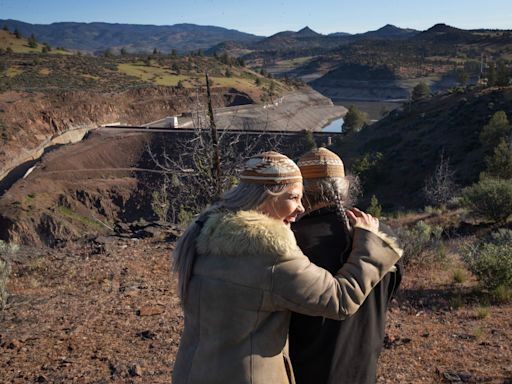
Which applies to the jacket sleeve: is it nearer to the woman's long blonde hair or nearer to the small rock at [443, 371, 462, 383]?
the woman's long blonde hair

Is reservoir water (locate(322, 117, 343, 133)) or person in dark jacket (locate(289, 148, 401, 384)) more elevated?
person in dark jacket (locate(289, 148, 401, 384))

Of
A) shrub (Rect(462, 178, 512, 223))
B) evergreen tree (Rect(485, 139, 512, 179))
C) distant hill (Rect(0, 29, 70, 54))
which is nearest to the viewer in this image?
shrub (Rect(462, 178, 512, 223))

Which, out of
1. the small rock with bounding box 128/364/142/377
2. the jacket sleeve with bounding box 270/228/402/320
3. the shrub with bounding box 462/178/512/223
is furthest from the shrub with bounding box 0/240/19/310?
the shrub with bounding box 462/178/512/223

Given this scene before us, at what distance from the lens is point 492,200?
11617 mm

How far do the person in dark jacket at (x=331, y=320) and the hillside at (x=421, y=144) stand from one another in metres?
22.7

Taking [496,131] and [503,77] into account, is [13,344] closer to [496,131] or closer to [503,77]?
[496,131]

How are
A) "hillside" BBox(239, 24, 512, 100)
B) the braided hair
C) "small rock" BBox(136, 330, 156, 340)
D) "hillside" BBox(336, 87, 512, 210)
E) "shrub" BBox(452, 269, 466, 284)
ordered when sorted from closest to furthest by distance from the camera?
the braided hair < "small rock" BBox(136, 330, 156, 340) < "shrub" BBox(452, 269, 466, 284) < "hillside" BBox(336, 87, 512, 210) < "hillside" BBox(239, 24, 512, 100)

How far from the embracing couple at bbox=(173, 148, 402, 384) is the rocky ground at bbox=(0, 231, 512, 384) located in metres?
1.78

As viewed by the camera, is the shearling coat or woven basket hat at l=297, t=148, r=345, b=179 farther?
woven basket hat at l=297, t=148, r=345, b=179

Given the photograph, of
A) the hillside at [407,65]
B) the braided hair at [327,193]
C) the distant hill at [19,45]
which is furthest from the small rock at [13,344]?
the hillside at [407,65]

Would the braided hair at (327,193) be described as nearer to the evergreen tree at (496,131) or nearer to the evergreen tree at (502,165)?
the evergreen tree at (502,165)

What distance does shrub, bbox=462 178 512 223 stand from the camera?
37.8 feet

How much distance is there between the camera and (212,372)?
1.85m

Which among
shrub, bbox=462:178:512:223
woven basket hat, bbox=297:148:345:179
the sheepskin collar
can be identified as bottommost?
shrub, bbox=462:178:512:223
